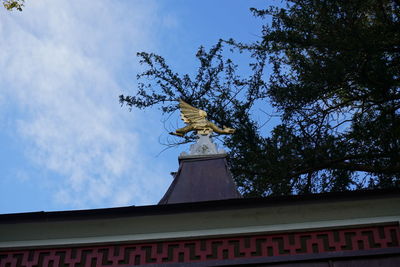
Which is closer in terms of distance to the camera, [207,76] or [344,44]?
[344,44]

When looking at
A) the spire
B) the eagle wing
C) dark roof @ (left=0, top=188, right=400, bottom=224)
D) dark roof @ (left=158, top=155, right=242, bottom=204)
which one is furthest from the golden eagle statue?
dark roof @ (left=0, top=188, right=400, bottom=224)

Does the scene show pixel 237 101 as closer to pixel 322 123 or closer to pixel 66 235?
pixel 322 123

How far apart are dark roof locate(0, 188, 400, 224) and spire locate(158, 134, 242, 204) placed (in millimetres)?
1901

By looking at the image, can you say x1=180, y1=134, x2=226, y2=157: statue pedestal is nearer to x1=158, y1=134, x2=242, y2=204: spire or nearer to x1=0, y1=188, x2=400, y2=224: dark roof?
x1=158, y1=134, x2=242, y2=204: spire

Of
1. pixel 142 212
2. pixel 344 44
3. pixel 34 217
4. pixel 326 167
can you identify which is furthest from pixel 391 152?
pixel 34 217

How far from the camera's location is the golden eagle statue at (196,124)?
10.3 meters

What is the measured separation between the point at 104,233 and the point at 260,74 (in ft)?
26.8

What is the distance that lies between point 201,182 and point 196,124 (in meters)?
1.18

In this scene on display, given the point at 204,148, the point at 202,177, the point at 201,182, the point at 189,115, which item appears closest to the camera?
the point at 201,182

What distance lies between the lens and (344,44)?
38.7 feet

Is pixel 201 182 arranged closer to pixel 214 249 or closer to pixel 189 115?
pixel 189 115

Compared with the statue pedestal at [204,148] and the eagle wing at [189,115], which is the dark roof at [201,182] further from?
the eagle wing at [189,115]

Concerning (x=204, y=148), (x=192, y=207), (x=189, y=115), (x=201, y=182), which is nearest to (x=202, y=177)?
(x=201, y=182)

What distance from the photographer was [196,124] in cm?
1032
